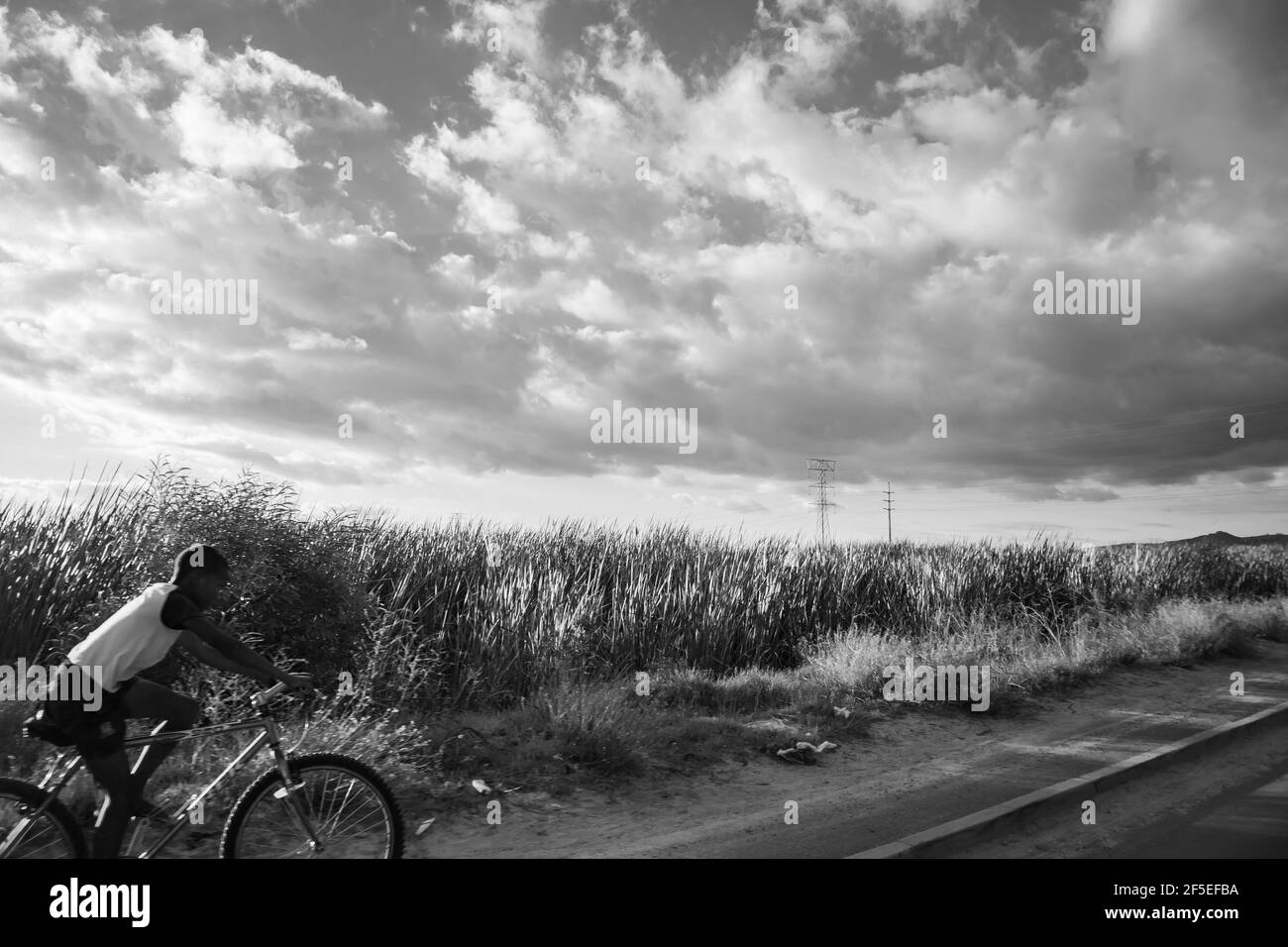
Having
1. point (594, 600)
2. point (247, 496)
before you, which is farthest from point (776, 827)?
point (594, 600)

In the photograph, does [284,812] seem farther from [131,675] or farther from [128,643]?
[128,643]

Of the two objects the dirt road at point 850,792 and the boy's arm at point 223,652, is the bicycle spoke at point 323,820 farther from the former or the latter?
the dirt road at point 850,792

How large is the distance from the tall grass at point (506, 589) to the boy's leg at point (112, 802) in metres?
3.63

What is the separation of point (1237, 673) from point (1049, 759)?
699cm

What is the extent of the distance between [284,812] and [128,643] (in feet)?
3.88

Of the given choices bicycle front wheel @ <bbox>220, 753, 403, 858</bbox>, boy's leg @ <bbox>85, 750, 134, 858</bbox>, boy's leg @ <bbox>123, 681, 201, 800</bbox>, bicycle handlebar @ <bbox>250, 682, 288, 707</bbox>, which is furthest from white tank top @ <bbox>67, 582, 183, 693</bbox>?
bicycle front wheel @ <bbox>220, 753, 403, 858</bbox>

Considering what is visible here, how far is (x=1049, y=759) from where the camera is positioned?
26.3ft

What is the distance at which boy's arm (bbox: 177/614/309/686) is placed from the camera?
4332 mm

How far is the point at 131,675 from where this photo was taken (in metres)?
4.38

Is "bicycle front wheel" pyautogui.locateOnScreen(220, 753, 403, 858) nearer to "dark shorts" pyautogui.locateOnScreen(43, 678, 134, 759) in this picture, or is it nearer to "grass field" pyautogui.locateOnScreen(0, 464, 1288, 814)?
"dark shorts" pyautogui.locateOnScreen(43, 678, 134, 759)

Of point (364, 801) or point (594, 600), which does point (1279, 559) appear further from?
point (364, 801)

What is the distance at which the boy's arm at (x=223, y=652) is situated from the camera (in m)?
4.33

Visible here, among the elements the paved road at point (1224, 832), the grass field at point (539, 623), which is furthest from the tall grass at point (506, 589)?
the paved road at point (1224, 832)

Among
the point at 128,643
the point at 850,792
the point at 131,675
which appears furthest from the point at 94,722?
the point at 850,792
